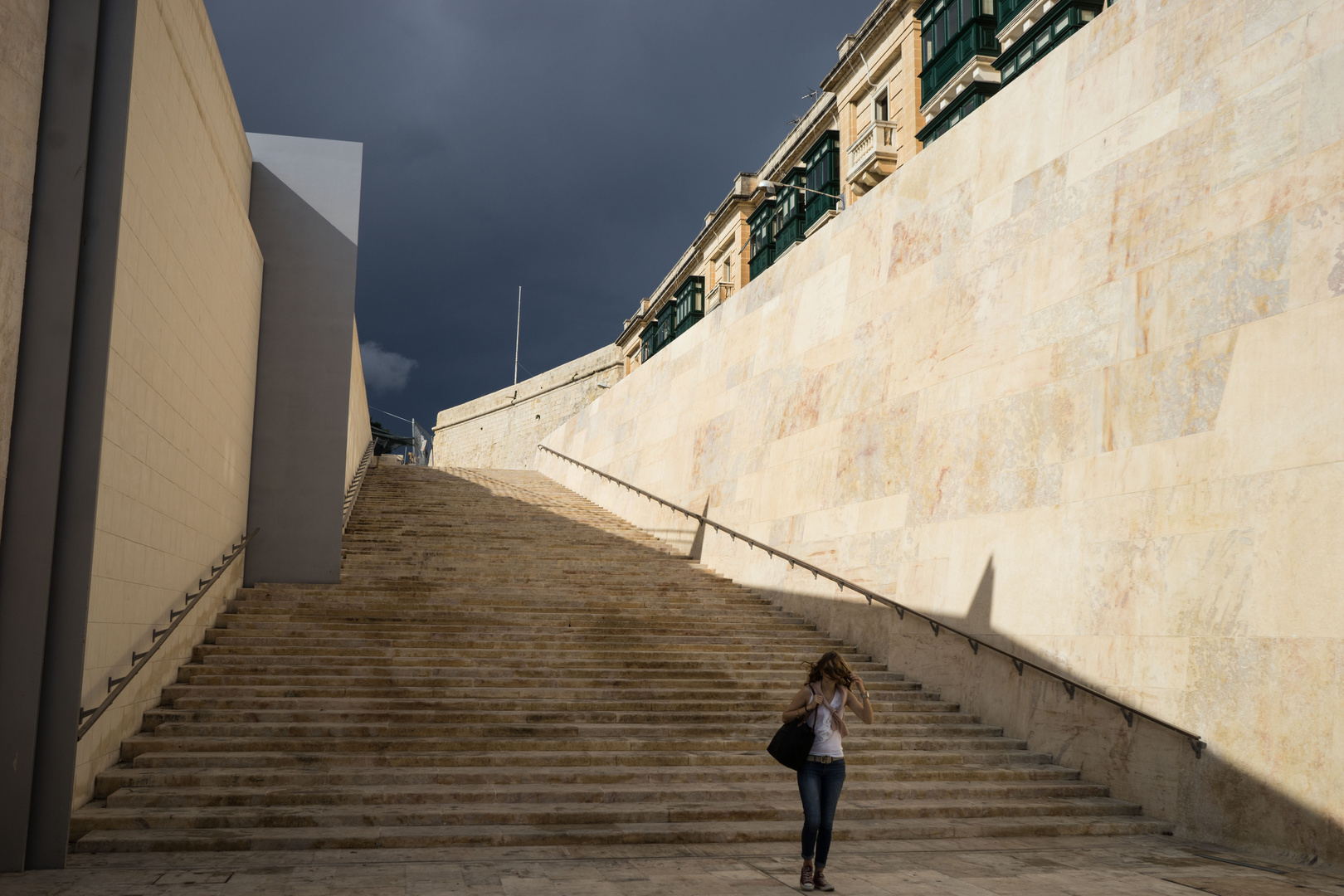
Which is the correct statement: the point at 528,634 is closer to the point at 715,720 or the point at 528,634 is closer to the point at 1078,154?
the point at 715,720

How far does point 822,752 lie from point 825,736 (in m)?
0.08

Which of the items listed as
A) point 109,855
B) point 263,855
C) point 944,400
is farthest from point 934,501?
point 109,855

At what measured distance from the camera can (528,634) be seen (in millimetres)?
10445

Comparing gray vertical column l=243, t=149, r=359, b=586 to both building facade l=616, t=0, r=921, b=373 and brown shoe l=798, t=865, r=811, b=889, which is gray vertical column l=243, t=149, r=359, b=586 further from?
building facade l=616, t=0, r=921, b=373

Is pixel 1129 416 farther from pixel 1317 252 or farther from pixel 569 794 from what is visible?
pixel 569 794

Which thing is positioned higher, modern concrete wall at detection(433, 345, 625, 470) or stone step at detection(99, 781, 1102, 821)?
modern concrete wall at detection(433, 345, 625, 470)

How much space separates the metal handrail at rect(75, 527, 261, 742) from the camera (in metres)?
6.21

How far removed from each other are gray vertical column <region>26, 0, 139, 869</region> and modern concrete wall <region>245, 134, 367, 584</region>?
6272mm

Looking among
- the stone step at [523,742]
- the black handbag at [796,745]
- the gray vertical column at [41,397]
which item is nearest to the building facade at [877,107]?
the stone step at [523,742]

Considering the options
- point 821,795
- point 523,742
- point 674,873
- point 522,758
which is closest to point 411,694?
point 523,742

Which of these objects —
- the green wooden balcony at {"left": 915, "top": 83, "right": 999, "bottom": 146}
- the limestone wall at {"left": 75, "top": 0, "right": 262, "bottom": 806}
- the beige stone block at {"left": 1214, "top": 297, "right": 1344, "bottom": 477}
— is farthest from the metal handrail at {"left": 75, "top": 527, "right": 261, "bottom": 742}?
the green wooden balcony at {"left": 915, "top": 83, "right": 999, "bottom": 146}

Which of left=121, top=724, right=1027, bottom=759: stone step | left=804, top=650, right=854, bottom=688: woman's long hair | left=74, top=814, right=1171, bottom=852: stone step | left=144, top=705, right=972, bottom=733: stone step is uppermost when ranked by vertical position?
left=804, top=650, right=854, bottom=688: woman's long hair

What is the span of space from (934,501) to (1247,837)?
14.4 feet

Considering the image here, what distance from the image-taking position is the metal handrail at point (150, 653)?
621cm
